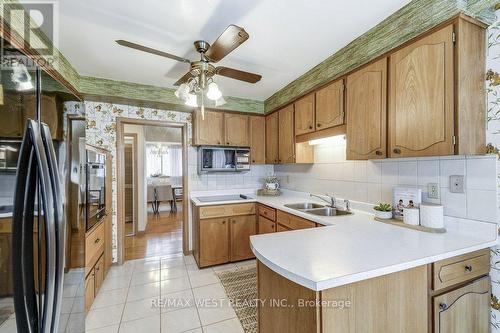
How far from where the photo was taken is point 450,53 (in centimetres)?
127

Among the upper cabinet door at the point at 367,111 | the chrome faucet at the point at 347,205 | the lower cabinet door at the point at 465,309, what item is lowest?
the lower cabinet door at the point at 465,309

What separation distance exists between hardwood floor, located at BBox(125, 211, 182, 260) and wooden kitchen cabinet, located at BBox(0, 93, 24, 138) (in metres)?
3.12

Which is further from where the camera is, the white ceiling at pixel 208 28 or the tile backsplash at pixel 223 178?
the tile backsplash at pixel 223 178

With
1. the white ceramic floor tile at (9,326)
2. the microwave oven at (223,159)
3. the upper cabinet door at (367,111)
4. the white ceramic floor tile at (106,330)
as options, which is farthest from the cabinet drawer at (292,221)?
the white ceramic floor tile at (9,326)

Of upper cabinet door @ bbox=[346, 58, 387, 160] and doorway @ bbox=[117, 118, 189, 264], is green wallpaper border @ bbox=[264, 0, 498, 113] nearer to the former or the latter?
upper cabinet door @ bbox=[346, 58, 387, 160]

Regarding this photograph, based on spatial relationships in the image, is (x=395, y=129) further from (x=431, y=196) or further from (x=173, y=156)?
(x=173, y=156)

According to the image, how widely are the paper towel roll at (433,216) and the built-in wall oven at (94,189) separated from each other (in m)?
2.55

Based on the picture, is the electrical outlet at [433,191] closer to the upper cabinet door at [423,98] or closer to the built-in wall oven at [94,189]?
the upper cabinet door at [423,98]

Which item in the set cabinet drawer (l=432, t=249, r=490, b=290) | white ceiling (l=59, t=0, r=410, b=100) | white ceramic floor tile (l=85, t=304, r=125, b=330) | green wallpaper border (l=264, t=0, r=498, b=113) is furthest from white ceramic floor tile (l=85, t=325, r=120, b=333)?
green wallpaper border (l=264, t=0, r=498, b=113)

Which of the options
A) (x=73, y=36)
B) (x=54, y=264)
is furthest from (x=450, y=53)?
(x=73, y=36)

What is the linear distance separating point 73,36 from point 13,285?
1.97 meters

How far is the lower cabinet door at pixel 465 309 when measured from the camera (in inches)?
45.3

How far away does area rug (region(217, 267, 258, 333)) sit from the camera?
190 cm

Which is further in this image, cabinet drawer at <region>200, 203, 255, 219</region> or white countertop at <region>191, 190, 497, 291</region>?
cabinet drawer at <region>200, 203, 255, 219</region>
